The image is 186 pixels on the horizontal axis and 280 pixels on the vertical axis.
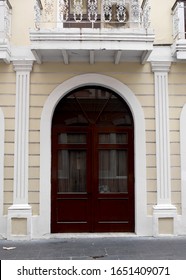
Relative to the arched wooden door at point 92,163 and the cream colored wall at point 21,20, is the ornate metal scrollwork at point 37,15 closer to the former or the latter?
the cream colored wall at point 21,20

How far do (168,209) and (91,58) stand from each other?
13.0 ft

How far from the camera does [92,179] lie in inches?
373

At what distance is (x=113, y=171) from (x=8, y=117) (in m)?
2.86

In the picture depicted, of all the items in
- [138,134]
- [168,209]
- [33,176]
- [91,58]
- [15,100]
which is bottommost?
[168,209]

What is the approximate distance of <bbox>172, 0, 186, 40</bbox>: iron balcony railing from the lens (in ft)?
30.4

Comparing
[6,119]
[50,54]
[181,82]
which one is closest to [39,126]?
[6,119]

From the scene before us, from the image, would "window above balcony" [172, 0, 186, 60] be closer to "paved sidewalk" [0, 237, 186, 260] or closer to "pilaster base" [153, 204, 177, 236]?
"pilaster base" [153, 204, 177, 236]

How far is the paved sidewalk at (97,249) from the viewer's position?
24.2 ft

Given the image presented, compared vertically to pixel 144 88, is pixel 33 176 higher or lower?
lower

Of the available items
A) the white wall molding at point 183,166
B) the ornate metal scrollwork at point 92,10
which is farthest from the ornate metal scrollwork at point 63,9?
the white wall molding at point 183,166

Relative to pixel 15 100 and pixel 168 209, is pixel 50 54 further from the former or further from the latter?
pixel 168 209

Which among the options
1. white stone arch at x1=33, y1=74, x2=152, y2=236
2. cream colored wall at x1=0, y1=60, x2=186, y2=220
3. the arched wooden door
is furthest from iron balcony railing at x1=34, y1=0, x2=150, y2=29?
the arched wooden door

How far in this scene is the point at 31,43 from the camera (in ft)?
28.8

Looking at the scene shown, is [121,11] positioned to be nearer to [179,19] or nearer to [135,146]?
[179,19]
